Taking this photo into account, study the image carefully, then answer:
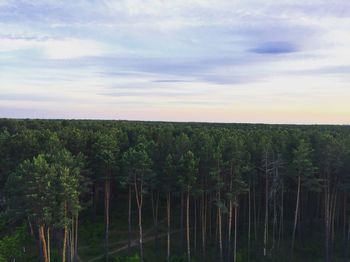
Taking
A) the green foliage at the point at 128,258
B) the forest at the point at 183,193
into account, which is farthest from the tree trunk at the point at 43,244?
the green foliage at the point at 128,258

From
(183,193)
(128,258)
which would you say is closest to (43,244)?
(128,258)

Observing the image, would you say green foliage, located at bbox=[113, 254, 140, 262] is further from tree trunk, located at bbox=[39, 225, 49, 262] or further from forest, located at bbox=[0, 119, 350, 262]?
tree trunk, located at bbox=[39, 225, 49, 262]

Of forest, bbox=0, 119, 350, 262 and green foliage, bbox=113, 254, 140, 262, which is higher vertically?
forest, bbox=0, 119, 350, 262

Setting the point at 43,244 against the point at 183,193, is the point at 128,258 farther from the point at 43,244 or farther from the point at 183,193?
the point at 43,244

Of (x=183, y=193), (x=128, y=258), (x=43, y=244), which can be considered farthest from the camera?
(x=183, y=193)

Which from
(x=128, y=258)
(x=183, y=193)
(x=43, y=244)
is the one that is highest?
(x=183, y=193)

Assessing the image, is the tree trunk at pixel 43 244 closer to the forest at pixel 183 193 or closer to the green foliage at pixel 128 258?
the forest at pixel 183 193

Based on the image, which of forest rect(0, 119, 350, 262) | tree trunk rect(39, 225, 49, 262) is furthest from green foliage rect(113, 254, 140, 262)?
tree trunk rect(39, 225, 49, 262)

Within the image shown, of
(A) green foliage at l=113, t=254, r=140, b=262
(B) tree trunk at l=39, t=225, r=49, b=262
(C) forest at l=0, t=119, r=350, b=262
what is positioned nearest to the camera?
(B) tree trunk at l=39, t=225, r=49, b=262

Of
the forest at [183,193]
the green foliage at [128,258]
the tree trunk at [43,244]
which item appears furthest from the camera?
the green foliage at [128,258]

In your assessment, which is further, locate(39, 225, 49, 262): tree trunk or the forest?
the forest
